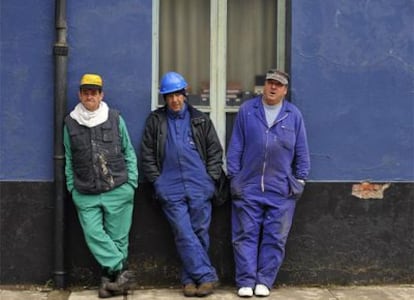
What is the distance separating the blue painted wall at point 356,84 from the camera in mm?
6605

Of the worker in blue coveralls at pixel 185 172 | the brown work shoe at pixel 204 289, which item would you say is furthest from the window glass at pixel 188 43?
the brown work shoe at pixel 204 289

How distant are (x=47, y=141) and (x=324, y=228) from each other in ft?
8.24

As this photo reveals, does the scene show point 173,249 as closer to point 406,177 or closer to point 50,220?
point 50,220

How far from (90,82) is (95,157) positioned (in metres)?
0.60

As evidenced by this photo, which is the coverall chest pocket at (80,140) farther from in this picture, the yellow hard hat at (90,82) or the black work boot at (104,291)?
the black work boot at (104,291)

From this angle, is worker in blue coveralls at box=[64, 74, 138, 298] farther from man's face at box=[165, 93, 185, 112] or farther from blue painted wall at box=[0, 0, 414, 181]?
man's face at box=[165, 93, 185, 112]

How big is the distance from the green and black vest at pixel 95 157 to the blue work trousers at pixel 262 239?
Result: 1073 mm

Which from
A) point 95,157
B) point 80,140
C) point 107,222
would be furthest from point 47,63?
point 107,222

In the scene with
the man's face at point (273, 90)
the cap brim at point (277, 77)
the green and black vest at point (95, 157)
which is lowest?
the green and black vest at point (95, 157)

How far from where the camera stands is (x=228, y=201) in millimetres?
6594

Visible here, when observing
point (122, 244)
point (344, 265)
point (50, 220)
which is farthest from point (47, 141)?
point (344, 265)

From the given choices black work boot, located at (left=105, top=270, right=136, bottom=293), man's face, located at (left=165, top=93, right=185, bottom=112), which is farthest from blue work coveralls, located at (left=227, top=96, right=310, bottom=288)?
black work boot, located at (left=105, top=270, right=136, bottom=293)

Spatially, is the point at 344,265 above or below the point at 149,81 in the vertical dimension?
below

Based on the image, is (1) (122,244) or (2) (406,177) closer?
(1) (122,244)
